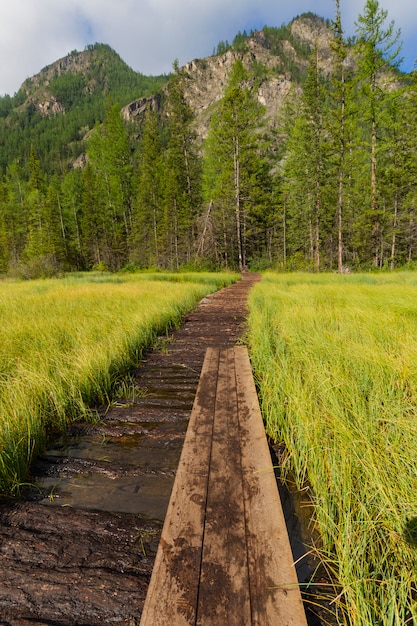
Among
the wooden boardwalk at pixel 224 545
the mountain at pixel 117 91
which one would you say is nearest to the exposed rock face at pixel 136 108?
the mountain at pixel 117 91

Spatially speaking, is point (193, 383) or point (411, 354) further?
point (193, 383)

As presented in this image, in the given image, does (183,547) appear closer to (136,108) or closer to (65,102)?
(136,108)

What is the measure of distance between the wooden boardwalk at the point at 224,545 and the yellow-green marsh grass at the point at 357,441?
0.81ft

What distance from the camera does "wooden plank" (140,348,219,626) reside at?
3.41ft

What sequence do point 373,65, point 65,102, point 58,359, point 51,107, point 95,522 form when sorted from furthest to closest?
point 65,102
point 51,107
point 373,65
point 58,359
point 95,522

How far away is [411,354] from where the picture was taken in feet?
9.38

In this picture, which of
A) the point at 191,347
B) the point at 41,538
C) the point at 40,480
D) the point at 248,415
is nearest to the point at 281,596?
the point at 41,538

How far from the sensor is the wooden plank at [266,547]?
3.42ft

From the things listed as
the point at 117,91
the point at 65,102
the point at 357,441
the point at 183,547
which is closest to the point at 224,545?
the point at 183,547

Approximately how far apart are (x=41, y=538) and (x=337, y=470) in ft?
5.54

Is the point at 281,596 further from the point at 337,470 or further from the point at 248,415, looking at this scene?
the point at 248,415

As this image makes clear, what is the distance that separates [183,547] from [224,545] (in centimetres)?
19

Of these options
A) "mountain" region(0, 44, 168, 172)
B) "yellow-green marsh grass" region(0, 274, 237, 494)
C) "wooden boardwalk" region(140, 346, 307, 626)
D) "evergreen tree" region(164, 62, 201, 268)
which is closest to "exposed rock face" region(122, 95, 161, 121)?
"mountain" region(0, 44, 168, 172)

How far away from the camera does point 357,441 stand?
1.71 m
